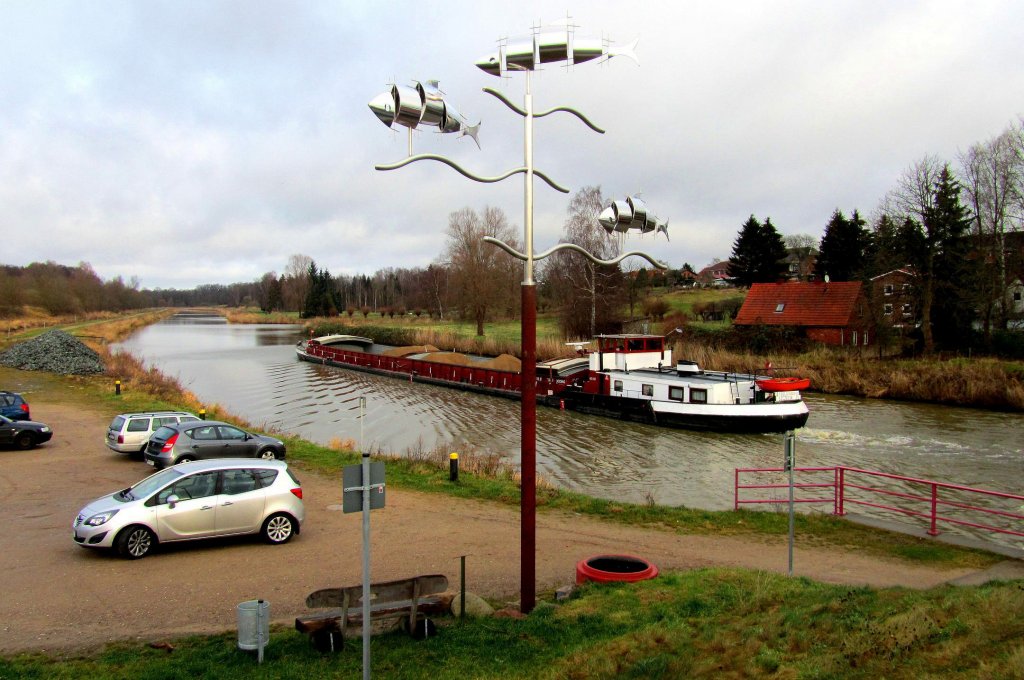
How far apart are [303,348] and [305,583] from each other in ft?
201

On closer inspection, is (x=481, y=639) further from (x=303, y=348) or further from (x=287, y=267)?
(x=287, y=267)

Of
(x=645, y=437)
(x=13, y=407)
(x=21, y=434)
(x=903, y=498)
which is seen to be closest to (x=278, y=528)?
(x=21, y=434)

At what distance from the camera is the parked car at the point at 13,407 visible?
23.1m

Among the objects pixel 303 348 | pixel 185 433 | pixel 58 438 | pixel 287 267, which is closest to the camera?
pixel 185 433

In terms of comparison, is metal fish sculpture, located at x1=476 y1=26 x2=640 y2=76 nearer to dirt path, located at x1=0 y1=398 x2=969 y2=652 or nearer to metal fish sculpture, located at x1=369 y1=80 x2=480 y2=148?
metal fish sculpture, located at x1=369 y1=80 x2=480 y2=148

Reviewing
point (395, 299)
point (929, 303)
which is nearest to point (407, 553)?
point (929, 303)

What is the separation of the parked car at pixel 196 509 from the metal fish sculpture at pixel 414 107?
23.2 ft

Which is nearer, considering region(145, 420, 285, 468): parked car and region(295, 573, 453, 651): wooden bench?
region(295, 573, 453, 651): wooden bench

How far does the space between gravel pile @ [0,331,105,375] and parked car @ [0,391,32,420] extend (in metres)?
16.2

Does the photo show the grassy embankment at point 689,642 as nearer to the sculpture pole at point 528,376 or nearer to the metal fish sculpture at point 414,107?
the sculpture pole at point 528,376

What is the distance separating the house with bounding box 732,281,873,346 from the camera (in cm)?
5053

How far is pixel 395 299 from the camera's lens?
162 m

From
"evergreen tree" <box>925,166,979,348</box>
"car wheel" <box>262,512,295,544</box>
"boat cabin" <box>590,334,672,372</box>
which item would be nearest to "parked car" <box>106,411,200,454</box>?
"car wheel" <box>262,512,295,544</box>

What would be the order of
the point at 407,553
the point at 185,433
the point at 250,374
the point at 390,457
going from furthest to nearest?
1. the point at 250,374
2. the point at 390,457
3. the point at 185,433
4. the point at 407,553
